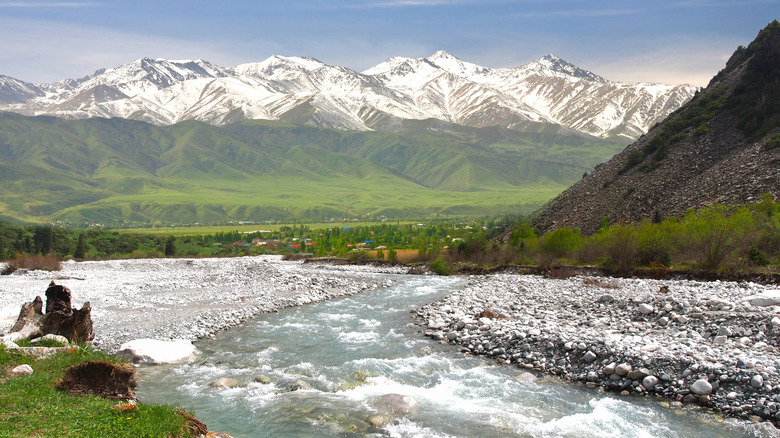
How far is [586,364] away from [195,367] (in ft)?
56.5

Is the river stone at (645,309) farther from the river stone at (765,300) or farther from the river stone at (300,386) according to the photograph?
the river stone at (300,386)

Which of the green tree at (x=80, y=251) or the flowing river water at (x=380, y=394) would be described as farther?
the green tree at (x=80, y=251)

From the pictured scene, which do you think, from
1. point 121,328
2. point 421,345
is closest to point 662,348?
point 421,345

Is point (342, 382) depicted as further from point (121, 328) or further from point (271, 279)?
point (271, 279)

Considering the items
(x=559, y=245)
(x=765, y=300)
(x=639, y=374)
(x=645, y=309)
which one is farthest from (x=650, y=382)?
(x=559, y=245)

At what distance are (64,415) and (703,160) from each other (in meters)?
90.4

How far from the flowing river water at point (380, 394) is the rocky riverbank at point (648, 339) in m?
1.07

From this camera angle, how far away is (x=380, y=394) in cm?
1980

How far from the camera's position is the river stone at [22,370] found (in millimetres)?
15518

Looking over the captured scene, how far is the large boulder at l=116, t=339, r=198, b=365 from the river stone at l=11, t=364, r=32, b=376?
299 inches

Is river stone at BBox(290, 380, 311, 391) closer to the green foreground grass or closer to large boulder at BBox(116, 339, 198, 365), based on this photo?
large boulder at BBox(116, 339, 198, 365)

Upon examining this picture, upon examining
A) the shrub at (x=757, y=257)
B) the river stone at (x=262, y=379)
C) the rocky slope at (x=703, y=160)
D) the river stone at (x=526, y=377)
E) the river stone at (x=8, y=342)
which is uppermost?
the rocky slope at (x=703, y=160)

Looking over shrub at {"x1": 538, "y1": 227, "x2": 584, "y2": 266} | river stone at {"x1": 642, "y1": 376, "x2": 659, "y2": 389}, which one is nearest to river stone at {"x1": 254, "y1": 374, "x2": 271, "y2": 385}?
river stone at {"x1": 642, "y1": 376, "x2": 659, "y2": 389}

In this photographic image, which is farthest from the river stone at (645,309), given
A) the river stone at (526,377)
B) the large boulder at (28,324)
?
the large boulder at (28,324)
